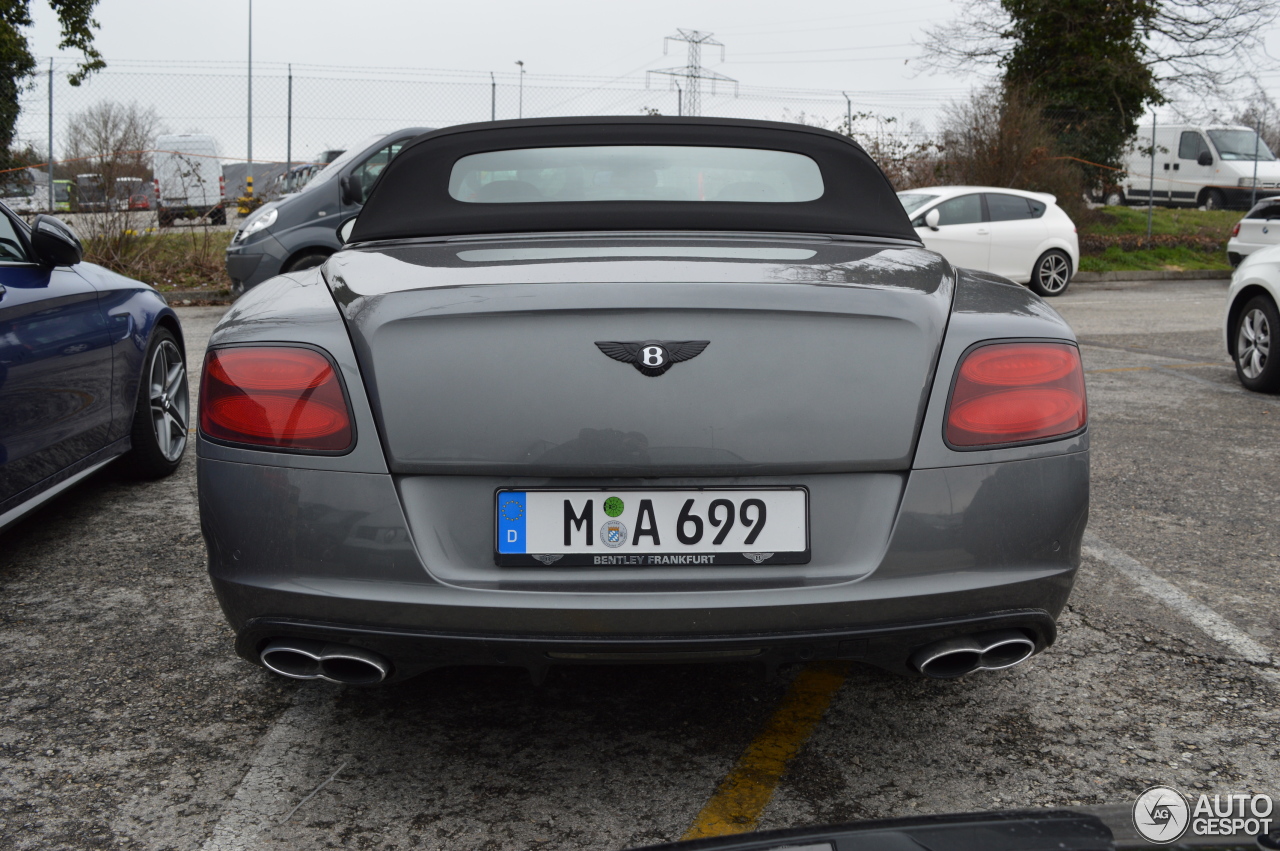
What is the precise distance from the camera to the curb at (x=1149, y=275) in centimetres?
1766

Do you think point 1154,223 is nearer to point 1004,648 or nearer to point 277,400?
point 1004,648

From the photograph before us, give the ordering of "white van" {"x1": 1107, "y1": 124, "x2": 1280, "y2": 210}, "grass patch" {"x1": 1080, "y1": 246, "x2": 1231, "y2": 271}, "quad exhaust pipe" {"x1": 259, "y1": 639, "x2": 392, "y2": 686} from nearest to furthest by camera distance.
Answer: "quad exhaust pipe" {"x1": 259, "y1": 639, "x2": 392, "y2": 686} < "grass patch" {"x1": 1080, "y1": 246, "x2": 1231, "y2": 271} < "white van" {"x1": 1107, "y1": 124, "x2": 1280, "y2": 210}

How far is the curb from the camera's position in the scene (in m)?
17.7

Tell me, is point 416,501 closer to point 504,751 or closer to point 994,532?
point 504,751

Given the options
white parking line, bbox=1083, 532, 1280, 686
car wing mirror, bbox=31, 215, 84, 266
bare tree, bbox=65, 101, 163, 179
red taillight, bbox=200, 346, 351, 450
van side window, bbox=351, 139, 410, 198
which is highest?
bare tree, bbox=65, 101, 163, 179

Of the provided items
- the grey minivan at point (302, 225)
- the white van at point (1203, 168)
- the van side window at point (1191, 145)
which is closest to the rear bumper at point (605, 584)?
the grey minivan at point (302, 225)

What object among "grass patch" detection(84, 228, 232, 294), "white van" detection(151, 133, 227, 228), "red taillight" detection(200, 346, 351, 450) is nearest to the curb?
"grass patch" detection(84, 228, 232, 294)

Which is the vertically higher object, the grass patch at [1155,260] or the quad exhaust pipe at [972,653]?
the grass patch at [1155,260]

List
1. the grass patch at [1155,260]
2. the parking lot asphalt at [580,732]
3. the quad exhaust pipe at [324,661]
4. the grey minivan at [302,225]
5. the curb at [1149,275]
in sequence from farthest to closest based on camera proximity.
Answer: the grass patch at [1155,260], the curb at [1149,275], the grey minivan at [302,225], the parking lot asphalt at [580,732], the quad exhaust pipe at [324,661]

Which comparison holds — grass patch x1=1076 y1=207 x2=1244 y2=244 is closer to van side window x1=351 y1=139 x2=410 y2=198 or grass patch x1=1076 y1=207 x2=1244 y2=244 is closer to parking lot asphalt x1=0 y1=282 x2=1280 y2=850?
van side window x1=351 y1=139 x2=410 y2=198

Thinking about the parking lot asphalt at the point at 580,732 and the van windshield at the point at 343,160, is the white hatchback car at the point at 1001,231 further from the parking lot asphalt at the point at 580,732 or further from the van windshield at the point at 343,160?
the parking lot asphalt at the point at 580,732

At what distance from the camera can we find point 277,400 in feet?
7.23

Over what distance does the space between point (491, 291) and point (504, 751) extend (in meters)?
1.09

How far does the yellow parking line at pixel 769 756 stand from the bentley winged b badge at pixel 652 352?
92 cm
